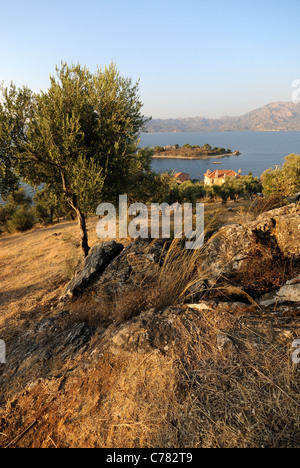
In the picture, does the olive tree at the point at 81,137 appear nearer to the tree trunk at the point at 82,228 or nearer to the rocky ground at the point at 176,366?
the tree trunk at the point at 82,228

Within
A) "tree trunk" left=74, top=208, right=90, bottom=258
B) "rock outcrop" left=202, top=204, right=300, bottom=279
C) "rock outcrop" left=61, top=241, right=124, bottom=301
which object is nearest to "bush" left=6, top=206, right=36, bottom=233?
"tree trunk" left=74, top=208, right=90, bottom=258

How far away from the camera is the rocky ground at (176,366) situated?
7.70 feet

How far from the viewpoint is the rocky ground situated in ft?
7.70

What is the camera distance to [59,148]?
855 cm

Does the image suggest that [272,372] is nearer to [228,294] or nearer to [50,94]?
[228,294]

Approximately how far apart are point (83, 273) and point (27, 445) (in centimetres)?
511

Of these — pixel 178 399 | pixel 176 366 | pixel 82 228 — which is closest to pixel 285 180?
pixel 82 228

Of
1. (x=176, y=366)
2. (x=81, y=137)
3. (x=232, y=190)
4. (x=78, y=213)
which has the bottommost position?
(x=232, y=190)

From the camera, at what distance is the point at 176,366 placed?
2.97 metres
